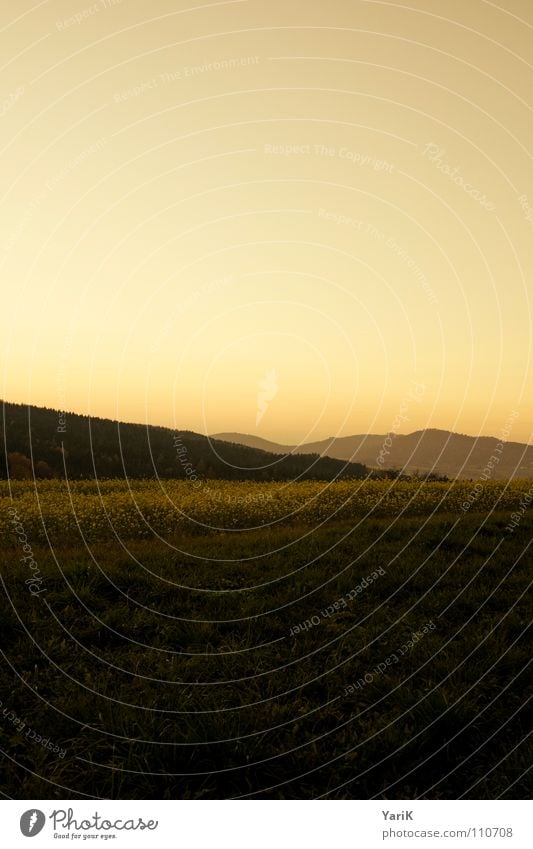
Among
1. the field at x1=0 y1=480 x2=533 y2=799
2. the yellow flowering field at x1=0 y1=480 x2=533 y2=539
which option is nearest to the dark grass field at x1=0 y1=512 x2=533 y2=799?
the field at x1=0 y1=480 x2=533 y2=799

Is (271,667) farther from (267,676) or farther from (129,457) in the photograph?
(129,457)

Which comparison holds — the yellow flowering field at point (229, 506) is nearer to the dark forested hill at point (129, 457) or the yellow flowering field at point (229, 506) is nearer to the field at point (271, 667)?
the field at point (271, 667)

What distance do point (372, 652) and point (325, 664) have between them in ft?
2.21

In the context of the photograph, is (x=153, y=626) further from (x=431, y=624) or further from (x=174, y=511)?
(x=174, y=511)

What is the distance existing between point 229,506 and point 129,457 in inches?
797

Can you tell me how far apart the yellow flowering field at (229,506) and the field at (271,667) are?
284 cm

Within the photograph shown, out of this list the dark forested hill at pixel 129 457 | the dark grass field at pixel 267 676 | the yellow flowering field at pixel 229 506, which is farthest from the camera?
the dark forested hill at pixel 129 457

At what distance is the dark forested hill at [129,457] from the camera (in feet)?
105

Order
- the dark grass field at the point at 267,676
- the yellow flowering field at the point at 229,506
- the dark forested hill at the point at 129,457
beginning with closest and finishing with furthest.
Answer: the dark grass field at the point at 267,676 → the yellow flowering field at the point at 229,506 → the dark forested hill at the point at 129,457

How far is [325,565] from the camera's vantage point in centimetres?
991

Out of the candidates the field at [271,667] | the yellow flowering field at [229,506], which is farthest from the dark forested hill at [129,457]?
the field at [271,667]

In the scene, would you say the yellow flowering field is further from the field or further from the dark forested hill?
the dark forested hill
